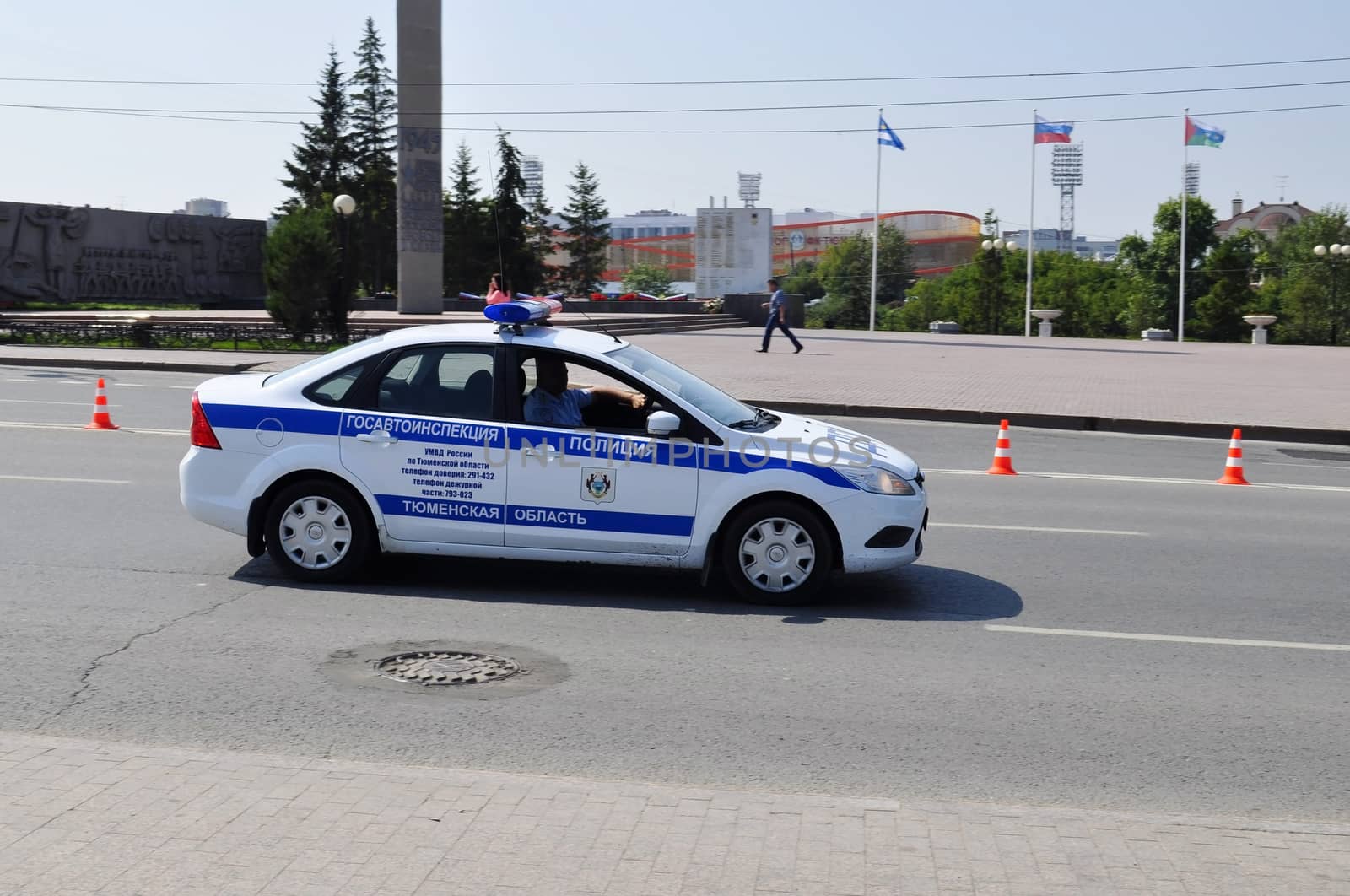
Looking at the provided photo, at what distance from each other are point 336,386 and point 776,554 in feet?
9.37

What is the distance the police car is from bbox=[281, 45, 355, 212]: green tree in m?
79.7

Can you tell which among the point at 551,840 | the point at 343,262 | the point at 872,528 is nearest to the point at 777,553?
the point at 872,528

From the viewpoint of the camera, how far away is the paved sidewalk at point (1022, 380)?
1991 cm

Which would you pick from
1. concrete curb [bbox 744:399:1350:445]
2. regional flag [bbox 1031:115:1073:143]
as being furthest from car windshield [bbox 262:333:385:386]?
regional flag [bbox 1031:115:1073:143]

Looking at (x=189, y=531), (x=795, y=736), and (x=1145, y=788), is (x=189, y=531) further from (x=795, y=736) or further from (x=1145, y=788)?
(x=1145, y=788)

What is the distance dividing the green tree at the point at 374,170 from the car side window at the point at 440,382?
239 feet

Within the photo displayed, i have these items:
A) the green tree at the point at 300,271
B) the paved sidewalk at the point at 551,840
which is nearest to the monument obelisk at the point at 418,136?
the green tree at the point at 300,271

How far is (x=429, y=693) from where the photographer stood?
6.20m

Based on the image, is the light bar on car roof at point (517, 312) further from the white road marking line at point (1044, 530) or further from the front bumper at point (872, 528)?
the white road marking line at point (1044, 530)

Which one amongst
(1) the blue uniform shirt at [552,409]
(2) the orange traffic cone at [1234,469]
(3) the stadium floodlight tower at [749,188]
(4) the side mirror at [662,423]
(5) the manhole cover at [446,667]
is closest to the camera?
(5) the manhole cover at [446,667]

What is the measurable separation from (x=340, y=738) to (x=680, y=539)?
109 inches

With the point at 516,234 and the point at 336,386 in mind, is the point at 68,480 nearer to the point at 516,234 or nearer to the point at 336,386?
the point at 336,386

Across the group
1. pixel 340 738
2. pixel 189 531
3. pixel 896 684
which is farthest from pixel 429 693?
pixel 189 531

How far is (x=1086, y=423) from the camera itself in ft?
63.7
